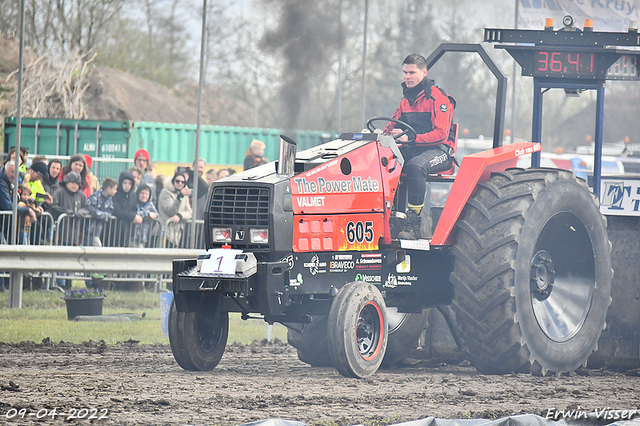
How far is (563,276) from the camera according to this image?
26.9ft

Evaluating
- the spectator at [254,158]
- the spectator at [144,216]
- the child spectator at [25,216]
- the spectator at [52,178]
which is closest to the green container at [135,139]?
the spectator at [254,158]

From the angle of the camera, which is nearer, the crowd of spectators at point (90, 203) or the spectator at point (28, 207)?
the spectator at point (28, 207)

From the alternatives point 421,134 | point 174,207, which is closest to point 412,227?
point 421,134

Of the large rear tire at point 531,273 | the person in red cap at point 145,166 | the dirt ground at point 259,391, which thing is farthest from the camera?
the person in red cap at point 145,166

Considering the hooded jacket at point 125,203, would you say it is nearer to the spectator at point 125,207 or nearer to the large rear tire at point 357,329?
the spectator at point 125,207

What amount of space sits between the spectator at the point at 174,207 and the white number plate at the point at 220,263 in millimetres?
7384

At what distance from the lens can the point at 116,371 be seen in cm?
712

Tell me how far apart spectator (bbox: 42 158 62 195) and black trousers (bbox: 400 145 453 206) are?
7636 millimetres

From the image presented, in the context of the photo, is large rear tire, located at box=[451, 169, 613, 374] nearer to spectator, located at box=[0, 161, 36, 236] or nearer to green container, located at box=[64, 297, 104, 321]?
green container, located at box=[64, 297, 104, 321]

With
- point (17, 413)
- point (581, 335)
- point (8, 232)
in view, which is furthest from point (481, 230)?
point (8, 232)

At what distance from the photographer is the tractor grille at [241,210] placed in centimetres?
685

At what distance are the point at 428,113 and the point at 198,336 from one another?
2.89 metres

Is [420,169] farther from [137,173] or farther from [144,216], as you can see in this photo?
[137,173]

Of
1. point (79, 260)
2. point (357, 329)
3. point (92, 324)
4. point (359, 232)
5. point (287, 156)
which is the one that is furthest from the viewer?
point (79, 260)
